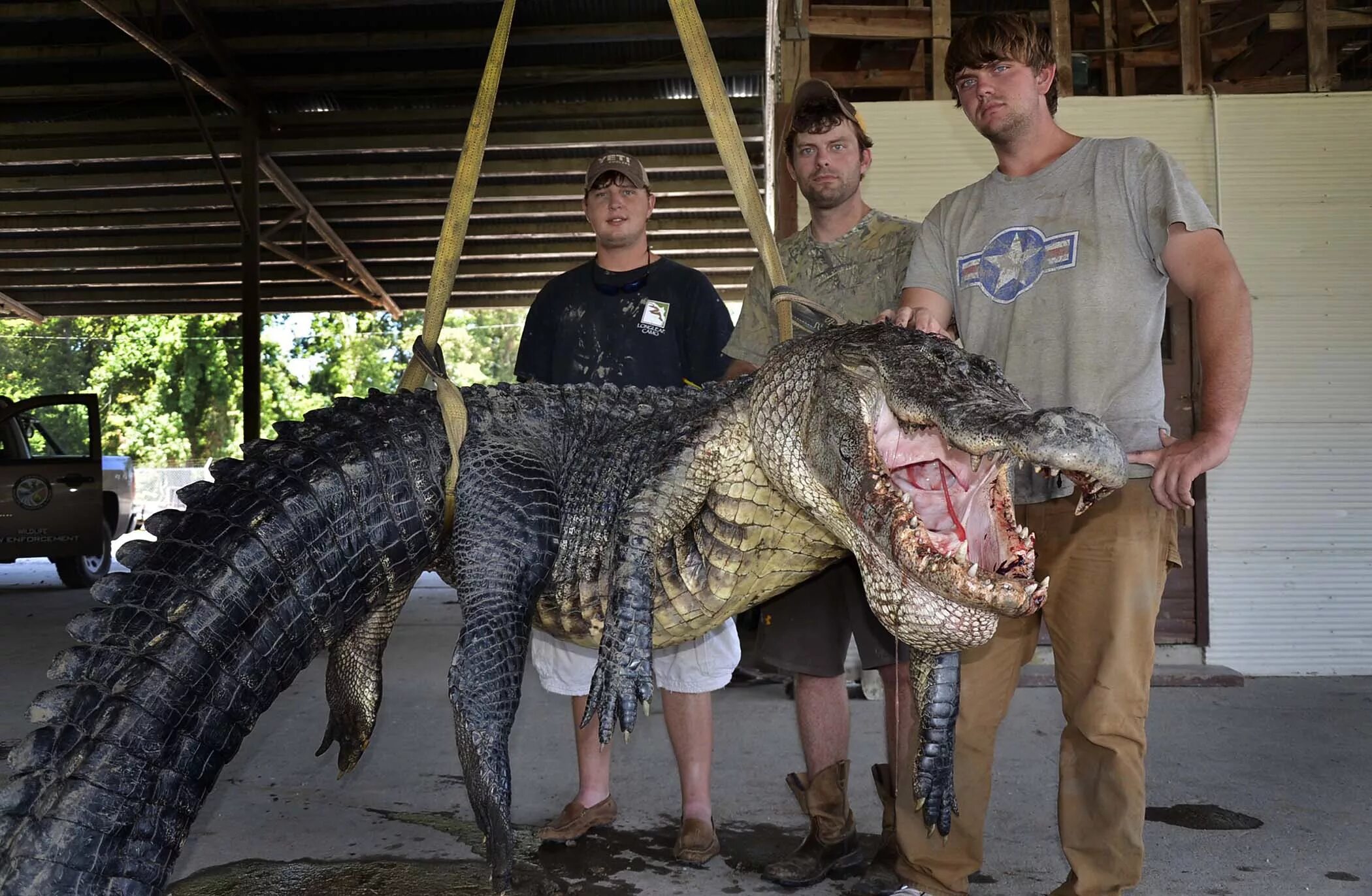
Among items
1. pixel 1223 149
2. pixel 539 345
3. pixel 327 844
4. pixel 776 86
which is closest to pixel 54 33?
pixel 776 86

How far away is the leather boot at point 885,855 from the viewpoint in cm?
300

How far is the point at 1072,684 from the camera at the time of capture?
2592mm

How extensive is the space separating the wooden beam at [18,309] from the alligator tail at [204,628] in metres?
15.1

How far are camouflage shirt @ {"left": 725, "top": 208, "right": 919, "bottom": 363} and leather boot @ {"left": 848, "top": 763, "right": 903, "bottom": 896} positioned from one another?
135cm

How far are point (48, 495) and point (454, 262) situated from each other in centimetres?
943

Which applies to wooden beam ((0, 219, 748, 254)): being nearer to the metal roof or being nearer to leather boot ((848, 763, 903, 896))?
the metal roof

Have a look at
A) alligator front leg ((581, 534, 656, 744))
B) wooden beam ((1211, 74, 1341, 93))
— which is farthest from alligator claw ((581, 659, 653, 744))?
wooden beam ((1211, 74, 1341, 93))

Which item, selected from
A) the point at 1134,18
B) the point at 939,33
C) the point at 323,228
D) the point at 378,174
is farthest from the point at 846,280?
the point at 323,228

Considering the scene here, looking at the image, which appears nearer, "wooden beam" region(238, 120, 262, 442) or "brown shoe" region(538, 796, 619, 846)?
"brown shoe" region(538, 796, 619, 846)

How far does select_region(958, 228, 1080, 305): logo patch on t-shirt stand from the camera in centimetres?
261

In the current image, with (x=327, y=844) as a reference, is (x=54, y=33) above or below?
above

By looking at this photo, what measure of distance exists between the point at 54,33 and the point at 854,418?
9679 millimetres

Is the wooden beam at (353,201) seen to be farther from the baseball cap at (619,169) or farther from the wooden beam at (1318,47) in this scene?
the baseball cap at (619,169)

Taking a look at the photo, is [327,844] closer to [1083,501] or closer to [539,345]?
[539,345]
